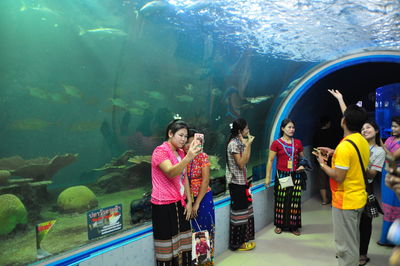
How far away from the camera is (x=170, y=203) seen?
310 cm

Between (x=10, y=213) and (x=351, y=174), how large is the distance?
3.26 metres

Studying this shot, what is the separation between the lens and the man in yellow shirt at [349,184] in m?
2.84

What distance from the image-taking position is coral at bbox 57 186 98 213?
277 cm

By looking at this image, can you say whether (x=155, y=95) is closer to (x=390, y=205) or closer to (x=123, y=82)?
(x=123, y=82)

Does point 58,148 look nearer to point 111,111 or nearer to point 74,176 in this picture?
point 74,176

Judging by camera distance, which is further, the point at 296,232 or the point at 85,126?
the point at 296,232

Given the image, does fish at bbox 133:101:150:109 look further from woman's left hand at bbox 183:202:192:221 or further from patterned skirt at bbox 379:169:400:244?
patterned skirt at bbox 379:169:400:244

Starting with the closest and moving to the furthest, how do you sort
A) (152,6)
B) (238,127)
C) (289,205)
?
(152,6)
(238,127)
(289,205)

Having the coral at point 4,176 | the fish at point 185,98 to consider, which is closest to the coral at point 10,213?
the coral at point 4,176

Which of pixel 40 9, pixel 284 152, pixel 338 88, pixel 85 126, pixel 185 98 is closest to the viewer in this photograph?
pixel 40 9

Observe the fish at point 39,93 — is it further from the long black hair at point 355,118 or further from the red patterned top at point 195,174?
the long black hair at point 355,118

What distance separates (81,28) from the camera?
9.38ft

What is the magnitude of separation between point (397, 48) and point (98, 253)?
592 cm

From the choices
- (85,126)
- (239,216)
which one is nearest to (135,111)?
(85,126)
